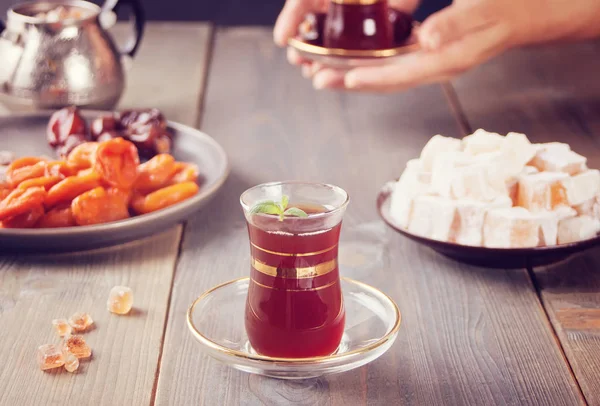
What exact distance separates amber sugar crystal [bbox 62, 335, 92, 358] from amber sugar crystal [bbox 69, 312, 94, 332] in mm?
56

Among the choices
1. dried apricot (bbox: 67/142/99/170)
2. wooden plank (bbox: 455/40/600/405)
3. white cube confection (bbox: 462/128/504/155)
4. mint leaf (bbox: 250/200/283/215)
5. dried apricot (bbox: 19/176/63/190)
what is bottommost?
wooden plank (bbox: 455/40/600/405)

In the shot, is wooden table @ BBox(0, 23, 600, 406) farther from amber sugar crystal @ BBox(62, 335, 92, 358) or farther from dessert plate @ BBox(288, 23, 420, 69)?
dessert plate @ BBox(288, 23, 420, 69)

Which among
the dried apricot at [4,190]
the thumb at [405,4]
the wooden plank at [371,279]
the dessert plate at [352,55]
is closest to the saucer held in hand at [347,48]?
the dessert plate at [352,55]

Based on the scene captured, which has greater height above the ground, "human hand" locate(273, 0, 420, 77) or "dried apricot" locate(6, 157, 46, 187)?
"dried apricot" locate(6, 157, 46, 187)

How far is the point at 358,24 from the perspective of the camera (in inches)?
69.8

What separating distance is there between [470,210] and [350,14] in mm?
763

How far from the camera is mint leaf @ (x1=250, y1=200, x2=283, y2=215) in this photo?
884 mm

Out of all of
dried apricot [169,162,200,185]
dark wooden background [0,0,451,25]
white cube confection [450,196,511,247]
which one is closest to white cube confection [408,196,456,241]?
white cube confection [450,196,511,247]

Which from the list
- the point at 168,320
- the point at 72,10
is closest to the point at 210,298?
the point at 168,320

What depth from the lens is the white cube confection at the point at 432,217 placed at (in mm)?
1153

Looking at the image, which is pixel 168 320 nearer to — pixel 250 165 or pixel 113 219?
pixel 113 219

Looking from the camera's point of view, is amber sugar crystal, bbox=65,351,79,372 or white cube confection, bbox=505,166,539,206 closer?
amber sugar crystal, bbox=65,351,79,372

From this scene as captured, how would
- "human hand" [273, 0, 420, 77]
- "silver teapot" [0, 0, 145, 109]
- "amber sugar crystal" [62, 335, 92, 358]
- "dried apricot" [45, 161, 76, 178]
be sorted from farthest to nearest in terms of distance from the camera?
"human hand" [273, 0, 420, 77] < "silver teapot" [0, 0, 145, 109] < "dried apricot" [45, 161, 76, 178] < "amber sugar crystal" [62, 335, 92, 358]

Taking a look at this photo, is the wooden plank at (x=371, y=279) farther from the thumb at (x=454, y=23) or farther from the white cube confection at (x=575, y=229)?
the thumb at (x=454, y=23)
